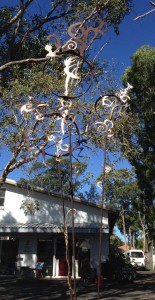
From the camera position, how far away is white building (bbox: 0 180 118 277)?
→ 2012 cm

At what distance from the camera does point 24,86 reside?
11.7m

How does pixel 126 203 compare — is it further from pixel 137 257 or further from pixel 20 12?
pixel 20 12

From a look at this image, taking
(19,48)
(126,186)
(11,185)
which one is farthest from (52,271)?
(126,186)

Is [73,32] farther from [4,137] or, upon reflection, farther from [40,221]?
[40,221]

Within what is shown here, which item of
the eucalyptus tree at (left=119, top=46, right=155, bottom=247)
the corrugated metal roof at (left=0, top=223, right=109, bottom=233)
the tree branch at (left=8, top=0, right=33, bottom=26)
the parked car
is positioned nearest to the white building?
the corrugated metal roof at (left=0, top=223, right=109, bottom=233)

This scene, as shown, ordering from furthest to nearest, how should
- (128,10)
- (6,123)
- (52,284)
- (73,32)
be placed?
(52,284) → (128,10) → (6,123) → (73,32)

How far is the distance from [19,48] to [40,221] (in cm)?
1072

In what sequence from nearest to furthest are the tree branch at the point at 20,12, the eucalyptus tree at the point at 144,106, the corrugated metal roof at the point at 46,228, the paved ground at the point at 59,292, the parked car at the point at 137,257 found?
1. the tree branch at the point at 20,12
2. the paved ground at the point at 59,292
3. the corrugated metal roof at the point at 46,228
4. the eucalyptus tree at the point at 144,106
5. the parked car at the point at 137,257

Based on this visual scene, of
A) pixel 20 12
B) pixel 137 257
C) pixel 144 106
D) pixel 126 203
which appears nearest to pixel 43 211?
pixel 144 106

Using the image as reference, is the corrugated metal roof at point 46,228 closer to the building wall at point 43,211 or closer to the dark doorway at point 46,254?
the building wall at point 43,211

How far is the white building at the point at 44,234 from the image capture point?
792 inches

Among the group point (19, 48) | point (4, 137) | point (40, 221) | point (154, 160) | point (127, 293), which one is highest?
point (19, 48)

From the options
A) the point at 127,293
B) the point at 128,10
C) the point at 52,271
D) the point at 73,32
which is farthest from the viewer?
the point at 52,271

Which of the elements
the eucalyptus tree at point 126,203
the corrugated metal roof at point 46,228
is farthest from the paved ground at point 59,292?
the eucalyptus tree at point 126,203
